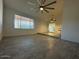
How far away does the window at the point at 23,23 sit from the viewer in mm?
9947

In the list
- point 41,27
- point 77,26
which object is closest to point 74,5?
point 77,26

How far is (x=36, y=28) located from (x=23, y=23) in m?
1.93

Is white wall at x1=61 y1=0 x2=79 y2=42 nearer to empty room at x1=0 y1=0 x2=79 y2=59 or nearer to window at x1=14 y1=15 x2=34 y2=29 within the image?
empty room at x1=0 y1=0 x2=79 y2=59

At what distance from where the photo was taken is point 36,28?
39.6 feet

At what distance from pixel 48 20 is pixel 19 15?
5.14 metres

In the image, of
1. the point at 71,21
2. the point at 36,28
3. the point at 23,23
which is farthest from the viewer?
the point at 36,28

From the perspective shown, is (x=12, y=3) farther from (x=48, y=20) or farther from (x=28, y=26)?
(x=48, y=20)

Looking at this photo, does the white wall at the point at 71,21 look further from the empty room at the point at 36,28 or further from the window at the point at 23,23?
the window at the point at 23,23

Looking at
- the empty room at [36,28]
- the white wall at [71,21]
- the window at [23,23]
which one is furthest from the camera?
the window at [23,23]

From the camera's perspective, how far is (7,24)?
893cm

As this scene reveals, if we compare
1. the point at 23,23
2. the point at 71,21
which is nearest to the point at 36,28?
the point at 23,23

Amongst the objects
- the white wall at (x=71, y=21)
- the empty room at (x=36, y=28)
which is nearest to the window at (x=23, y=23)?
the empty room at (x=36, y=28)

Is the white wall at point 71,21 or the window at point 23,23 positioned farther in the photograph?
the window at point 23,23

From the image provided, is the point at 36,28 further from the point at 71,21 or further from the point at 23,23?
the point at 71,21
